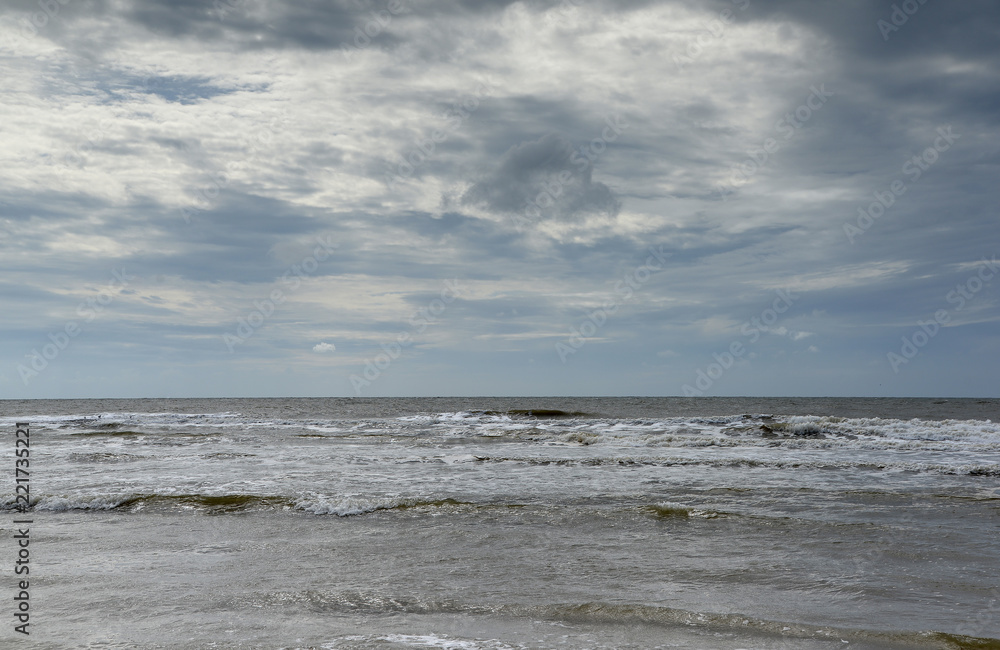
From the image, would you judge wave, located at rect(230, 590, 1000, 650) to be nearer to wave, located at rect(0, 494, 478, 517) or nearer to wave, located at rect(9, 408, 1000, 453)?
wave, located at rect(0, 494, 478, 517)

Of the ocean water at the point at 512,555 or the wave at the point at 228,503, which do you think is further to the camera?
the wave at the point at 228,503

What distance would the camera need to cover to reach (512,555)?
23.5 ft

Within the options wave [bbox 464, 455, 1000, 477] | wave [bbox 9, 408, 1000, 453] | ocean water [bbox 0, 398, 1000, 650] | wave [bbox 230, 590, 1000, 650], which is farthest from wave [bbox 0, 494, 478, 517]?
wave [bbox 9, 408, 1000, 453]

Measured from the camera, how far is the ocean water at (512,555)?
4926mm

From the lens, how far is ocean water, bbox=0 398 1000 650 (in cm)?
493

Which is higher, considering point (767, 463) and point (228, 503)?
point (228, 503)

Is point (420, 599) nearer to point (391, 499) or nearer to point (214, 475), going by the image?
point (391, 499)

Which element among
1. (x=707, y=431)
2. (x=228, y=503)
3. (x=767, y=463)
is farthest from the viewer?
(x=707, y=431)

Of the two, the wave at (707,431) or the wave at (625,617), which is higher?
the wave at (625,617)

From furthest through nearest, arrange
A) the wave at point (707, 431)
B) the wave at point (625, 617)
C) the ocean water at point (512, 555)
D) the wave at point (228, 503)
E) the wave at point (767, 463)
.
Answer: the wave at point (707, 431) < the wave at point (767, 463) < the wave at point (228, 503) < the ocean water at point (512, 555) < the wave at point (625, 617)

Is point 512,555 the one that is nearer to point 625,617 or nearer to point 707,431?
point 625,617

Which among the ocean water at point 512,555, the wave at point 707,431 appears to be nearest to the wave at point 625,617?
the ocean water at point 512,555

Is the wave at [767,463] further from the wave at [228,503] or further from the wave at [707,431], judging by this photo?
the wave at [228,503]

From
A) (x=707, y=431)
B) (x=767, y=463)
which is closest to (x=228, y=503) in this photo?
(x=767, y=463)
